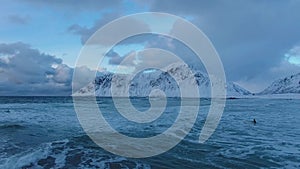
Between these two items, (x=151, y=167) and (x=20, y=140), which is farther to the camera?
(x=20, y=140)

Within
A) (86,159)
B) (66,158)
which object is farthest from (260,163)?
(66,158)

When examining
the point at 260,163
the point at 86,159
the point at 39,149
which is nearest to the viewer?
the point at 260,163

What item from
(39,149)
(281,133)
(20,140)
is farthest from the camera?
(281,133)

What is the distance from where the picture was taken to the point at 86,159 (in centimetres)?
1516

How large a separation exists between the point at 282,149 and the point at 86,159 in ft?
34.0

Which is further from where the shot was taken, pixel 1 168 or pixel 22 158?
pixel 22 158

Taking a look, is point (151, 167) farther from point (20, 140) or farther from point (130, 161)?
point (20, 140)

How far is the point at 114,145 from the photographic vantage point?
61.2 feet

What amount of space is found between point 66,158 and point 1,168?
309cm

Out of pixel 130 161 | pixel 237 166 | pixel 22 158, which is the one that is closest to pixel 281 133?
pixel 237 166

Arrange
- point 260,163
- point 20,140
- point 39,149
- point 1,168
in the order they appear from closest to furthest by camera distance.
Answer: point 1,168 → point 260,163 → point 39,149 → point 20,140

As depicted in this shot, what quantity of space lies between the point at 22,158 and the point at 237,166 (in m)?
9.77

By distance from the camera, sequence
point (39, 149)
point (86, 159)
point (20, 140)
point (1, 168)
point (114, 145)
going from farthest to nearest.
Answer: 1. point (20, 140)
2. point (114, 145)
3. point (39, 149)
4. point (86, 159)
5. point (1, 168)

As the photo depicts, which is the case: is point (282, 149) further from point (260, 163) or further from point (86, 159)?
point (86, 159)
